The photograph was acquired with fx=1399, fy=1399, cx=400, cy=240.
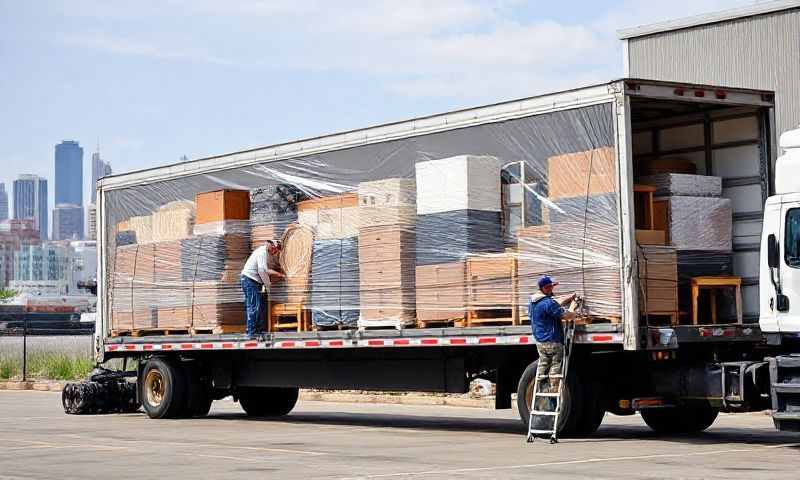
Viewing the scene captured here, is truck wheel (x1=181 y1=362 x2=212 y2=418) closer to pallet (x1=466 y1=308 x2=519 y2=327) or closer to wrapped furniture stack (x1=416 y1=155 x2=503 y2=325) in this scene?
wrapped furniture stack (x1=416 y1=155 x2=503 y2=325)

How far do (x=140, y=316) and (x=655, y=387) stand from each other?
885 centimetres

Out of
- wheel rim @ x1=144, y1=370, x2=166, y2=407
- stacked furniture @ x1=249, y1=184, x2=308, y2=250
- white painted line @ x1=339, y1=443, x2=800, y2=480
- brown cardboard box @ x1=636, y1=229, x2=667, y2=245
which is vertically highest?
stacked furniture @ x1=249, y1=184, x2=308, y2=250

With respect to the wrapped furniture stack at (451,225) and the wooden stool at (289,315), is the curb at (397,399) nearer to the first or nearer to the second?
the wooden stool at (289,315)

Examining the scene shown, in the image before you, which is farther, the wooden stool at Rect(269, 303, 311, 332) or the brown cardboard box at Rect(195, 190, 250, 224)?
the brown cardboard box at Rect(195, 190, 250, 224)

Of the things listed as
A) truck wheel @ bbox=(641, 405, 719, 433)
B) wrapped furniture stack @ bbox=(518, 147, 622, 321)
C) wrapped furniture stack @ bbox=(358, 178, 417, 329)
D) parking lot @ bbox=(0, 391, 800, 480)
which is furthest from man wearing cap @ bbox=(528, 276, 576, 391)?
truck wheel @ bbox=(641, 405, 719, 433)

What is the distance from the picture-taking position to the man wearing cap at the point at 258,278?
18.5 metres

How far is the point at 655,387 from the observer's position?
15.5 metres

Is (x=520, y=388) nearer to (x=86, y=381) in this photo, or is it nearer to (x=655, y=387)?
(x=655, y=387)

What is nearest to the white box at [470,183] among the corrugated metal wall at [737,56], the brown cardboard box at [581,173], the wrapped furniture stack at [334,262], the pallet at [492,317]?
the brown cardboard box at [581,173]

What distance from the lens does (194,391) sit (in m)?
21.1

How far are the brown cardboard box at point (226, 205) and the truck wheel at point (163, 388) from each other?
269 cm

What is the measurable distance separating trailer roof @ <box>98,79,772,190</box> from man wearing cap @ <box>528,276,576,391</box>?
78.1 inches

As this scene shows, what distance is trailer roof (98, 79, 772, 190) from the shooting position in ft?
49.4

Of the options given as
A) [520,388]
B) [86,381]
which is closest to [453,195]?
[520,388]
